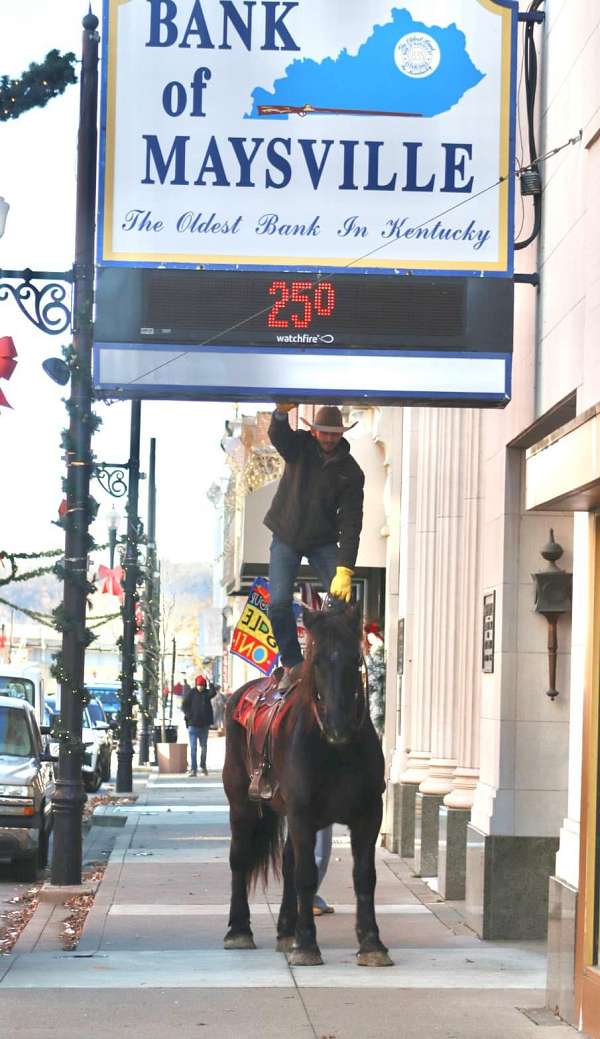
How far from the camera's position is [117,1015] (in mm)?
8836

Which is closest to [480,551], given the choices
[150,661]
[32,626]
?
[150,661]

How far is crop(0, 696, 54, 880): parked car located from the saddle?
556 cm

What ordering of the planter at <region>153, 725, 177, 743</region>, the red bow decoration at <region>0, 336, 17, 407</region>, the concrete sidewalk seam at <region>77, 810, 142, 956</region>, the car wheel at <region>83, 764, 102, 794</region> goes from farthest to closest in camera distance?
the planter at <region>153, 725, 177, 743</region> < the car wheel at <region>83, 764, 102, 794</region> < the red bow decoration at <region>0, 336, 17, 407</region> < the concrete sidewalk seam at <region>77, 810, 142, 956</region>

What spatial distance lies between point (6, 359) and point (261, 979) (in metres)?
6.09

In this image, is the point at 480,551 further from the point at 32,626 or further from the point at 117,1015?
the point at 32,626

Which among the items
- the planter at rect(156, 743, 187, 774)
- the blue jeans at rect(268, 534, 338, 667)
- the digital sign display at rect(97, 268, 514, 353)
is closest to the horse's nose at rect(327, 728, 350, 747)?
the blue jeans at rect(268, 534, 338, 667)

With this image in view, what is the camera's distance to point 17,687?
25.0 metres

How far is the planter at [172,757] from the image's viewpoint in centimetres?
3962

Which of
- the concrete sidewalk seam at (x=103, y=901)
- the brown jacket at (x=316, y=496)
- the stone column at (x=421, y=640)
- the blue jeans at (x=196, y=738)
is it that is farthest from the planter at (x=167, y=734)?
the brown jacket at (x=316, y=496)

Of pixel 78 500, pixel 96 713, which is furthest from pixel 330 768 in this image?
pixel 96 713

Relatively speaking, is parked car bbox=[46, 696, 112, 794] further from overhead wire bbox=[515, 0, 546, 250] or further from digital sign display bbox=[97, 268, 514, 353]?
overhead wire bbox=[515, 0, 546, 250]

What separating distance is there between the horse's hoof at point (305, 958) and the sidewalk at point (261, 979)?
63 mm

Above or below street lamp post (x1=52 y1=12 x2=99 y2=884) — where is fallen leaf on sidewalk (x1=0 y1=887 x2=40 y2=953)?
below

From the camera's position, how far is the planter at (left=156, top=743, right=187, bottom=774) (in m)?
39.6
